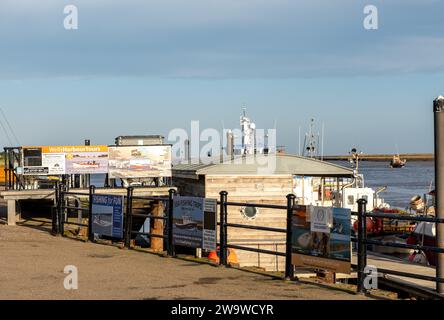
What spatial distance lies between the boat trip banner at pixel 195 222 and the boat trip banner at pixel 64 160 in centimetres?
856

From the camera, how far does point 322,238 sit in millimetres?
10875

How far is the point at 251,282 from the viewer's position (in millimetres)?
11188

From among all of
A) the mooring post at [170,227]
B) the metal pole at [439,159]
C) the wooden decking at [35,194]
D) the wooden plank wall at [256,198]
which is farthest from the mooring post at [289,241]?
the wooden plank wall at [256,198]

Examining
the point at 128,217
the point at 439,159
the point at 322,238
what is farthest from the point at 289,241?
the point at 128,217

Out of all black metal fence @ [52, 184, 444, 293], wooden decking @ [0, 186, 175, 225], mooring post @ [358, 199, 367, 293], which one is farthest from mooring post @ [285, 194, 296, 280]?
wooden decking @ [0, 186, 175, 225]

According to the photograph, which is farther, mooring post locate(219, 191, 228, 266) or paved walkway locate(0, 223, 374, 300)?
mooring post locate(219, 191, 228, 266)

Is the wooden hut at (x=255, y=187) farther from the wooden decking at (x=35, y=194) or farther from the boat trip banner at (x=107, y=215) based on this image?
the boat trip banner at (x=107, y=215)

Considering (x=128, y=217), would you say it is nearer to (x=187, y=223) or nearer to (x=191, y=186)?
(x=187, y=223)

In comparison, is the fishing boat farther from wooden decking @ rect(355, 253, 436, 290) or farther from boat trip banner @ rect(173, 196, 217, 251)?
wooden decking @ rect(355, 253, 436, 290)

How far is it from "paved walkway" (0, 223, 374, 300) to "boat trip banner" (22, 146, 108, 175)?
21.4 feet

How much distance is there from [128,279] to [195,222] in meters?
2.57

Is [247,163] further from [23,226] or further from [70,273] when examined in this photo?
[70,273]

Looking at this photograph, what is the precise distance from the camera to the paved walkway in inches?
394
